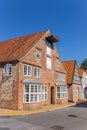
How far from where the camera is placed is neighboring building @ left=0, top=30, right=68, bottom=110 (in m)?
20.3

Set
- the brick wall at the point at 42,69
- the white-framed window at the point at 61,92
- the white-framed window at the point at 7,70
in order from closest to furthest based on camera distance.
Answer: the brick wall at the point at 42,69, the white-framed window at the point at 7,70, the white-framed window at the point at 61,92

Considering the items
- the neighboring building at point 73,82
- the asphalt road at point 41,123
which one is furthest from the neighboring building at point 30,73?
the asphalt road at point 41,123

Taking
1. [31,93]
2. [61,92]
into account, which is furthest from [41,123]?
[61,92]

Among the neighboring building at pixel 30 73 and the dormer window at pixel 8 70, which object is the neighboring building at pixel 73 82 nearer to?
the neighboring building at pixel 30 73

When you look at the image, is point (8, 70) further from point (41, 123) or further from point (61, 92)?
point (61, 92)

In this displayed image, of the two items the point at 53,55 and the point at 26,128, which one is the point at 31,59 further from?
the point at 26,128

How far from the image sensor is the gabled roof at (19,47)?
21.9m

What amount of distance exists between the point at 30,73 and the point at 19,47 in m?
4.54

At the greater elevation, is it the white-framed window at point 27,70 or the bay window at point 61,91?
the white-framed window at point 27,70

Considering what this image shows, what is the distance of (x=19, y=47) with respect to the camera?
79.5 ft

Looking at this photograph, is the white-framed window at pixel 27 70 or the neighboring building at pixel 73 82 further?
the neighboring building at pixel 73 82

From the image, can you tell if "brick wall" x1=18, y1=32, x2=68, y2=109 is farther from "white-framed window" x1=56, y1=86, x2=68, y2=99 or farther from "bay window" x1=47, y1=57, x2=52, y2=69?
"white-framed window" x1=56, y1=86, x2=68, y2=99

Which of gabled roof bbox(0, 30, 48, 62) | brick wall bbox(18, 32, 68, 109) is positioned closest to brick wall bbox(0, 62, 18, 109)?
brick wall bbox(18, 32, 68, 109)

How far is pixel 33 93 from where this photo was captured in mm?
21141
